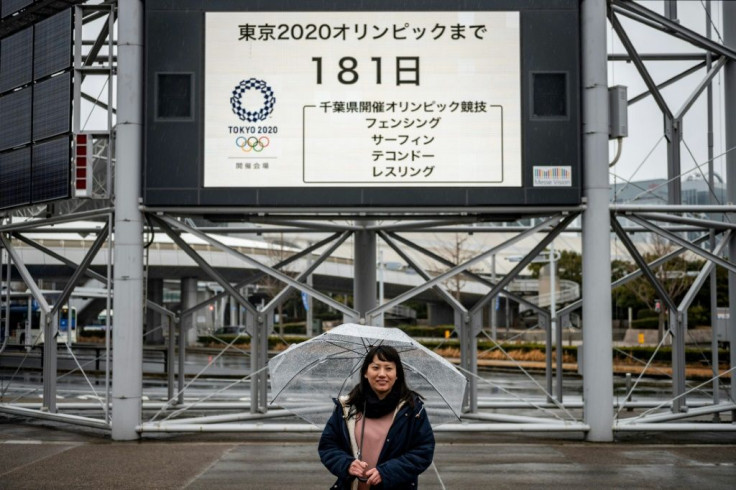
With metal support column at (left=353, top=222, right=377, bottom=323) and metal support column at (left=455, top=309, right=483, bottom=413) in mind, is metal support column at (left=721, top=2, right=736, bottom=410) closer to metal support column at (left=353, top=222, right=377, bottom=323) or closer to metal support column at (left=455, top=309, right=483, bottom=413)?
metal support column at (left=455, top=309, right=483, bottom=413)

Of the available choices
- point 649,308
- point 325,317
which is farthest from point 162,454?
point 325,317

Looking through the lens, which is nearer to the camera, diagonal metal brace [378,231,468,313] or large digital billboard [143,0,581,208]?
large digital billboard [143,0,581,208]

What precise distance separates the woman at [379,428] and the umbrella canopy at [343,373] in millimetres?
866

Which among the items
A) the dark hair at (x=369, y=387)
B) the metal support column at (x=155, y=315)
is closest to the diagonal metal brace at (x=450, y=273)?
the dark hair at (x=369, y=387)

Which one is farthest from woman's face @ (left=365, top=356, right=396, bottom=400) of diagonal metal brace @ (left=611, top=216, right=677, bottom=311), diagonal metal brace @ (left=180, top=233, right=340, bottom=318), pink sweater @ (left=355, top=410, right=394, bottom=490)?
diagonal metal brace @ (left=180, top=233, right=340, bottom=318)

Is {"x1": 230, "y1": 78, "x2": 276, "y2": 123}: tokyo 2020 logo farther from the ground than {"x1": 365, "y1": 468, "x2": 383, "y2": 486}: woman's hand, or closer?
farther from the ground

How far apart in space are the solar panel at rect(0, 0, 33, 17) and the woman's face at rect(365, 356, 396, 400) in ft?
43.0

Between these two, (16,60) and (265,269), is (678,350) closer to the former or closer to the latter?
(265,269)

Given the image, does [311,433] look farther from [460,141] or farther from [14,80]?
[14,80]

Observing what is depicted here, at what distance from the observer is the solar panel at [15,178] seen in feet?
57.1

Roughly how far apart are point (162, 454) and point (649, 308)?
164 feet

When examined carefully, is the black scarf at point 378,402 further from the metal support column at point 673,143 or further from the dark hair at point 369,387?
the metal support column at point 673,143

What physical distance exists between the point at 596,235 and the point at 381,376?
1001cm

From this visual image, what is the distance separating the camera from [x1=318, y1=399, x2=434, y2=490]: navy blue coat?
20.9 ft
